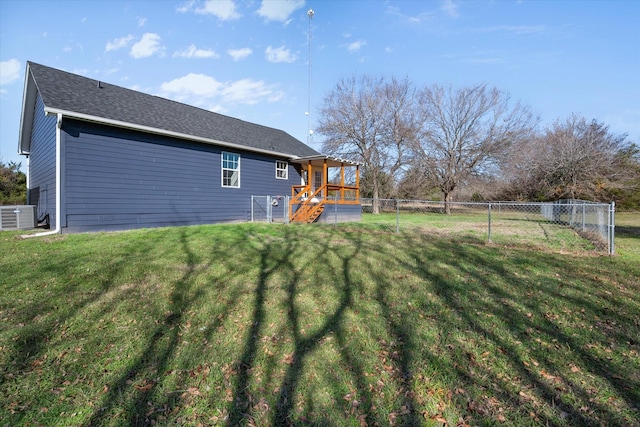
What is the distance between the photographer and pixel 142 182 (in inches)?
382

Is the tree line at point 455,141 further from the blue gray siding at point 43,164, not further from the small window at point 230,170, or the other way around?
the blue gray siding at point 43,164

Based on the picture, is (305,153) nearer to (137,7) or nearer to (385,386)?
(137,7)

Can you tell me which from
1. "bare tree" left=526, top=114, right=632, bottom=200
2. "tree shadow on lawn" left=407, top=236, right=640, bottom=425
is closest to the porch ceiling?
"tree shadow on lawn" left=407, top=236, right=640, bottom=425

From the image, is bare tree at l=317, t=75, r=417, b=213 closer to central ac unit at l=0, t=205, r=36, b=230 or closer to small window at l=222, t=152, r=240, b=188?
small window at l=222, t=152, r=240, b=188

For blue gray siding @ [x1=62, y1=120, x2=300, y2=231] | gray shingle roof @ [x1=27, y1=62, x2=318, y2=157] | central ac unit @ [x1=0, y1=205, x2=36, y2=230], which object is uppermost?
gray shingle roof @ [x1=27, y1=62, x2=318, y2=157]

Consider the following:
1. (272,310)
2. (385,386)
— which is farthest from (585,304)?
(272,310)

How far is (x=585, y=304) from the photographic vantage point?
13.0ft

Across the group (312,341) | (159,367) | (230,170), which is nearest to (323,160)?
(230,170)

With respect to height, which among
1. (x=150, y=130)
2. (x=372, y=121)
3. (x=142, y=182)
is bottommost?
(x=142, y=182)

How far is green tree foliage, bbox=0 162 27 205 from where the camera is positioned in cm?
2042

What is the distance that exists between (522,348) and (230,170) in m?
11.3

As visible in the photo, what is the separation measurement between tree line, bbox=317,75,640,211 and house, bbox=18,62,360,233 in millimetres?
11259

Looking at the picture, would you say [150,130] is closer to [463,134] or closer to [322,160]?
[322,160]

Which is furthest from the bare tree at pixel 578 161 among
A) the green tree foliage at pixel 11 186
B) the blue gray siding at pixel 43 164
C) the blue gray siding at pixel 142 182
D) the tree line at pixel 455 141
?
the green tree foliage at pixel 11 186
